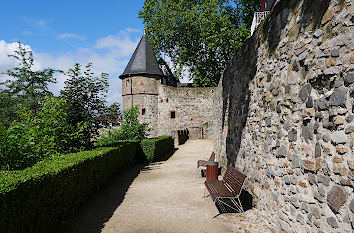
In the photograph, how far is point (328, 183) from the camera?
260 centimetres

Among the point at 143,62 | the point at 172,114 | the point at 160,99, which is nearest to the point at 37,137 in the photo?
the point at 172,114

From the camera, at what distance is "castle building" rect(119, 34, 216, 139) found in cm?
2300

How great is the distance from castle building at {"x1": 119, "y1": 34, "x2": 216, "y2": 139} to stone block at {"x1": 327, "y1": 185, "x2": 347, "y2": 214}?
19.5 m

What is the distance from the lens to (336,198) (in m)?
2.47

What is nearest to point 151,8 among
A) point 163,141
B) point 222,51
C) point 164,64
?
point 164,64

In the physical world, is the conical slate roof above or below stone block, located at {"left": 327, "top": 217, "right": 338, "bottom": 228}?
above

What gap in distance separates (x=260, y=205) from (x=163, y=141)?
9.09 metres

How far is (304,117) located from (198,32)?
21.6m

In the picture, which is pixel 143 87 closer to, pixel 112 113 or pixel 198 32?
pixel 198 32

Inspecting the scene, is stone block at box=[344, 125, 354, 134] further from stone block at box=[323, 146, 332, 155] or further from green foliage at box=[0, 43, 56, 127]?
green foliage at box=[0, 43, 56, 127]

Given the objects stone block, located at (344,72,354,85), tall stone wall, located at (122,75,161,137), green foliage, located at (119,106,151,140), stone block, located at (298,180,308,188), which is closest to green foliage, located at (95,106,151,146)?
green foliage, located at (119,106,151,140)

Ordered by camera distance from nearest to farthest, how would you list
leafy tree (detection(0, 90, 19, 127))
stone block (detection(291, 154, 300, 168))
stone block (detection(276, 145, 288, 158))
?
stone block (detection(291, 154, 300, 168)) < stone block (detection(276, 145, 288, 158)) < leafy tree (detection(0, 90, 19, 127))

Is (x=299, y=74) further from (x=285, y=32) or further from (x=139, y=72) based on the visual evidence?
(x=139, y=72)

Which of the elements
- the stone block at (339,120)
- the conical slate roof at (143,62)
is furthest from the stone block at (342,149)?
the conical slate roof at (143,62)
